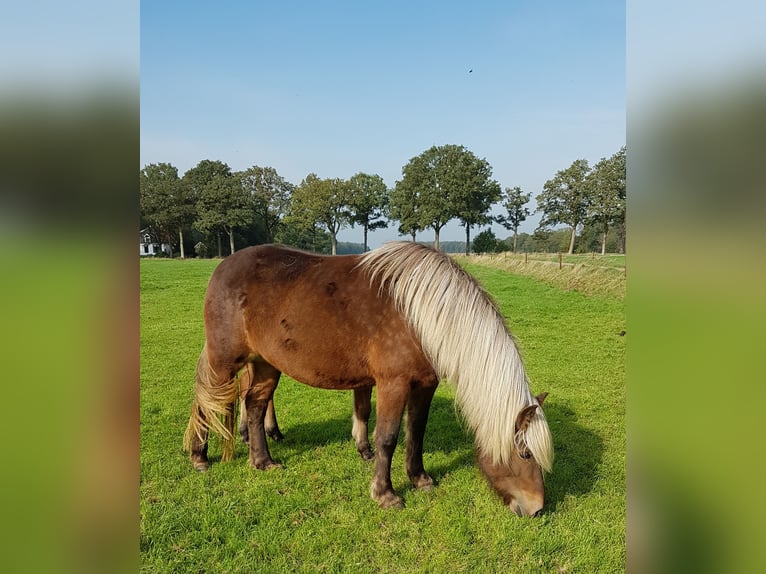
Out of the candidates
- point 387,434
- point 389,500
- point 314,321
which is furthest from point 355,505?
point 314,321

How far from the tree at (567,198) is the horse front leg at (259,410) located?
1722 inches

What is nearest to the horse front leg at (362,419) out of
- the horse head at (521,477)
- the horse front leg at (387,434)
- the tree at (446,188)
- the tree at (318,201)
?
the horse front leg at (387,434)

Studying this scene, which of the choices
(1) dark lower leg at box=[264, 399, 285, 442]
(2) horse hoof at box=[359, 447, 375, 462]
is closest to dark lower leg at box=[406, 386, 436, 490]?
(2) horse hoof at box=[359, 447, 375, 462]

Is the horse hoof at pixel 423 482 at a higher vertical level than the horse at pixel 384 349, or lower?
lower

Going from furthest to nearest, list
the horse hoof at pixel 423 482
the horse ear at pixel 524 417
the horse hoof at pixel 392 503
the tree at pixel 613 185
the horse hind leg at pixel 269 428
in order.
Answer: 1. the horse hind leg at pixel 269 428
2. the horse hoof at pixel 423 482
3. the horse hoof at pixel 392 503
4. the horse ear at pixel 524 417
5. the tree at pixel 613 185

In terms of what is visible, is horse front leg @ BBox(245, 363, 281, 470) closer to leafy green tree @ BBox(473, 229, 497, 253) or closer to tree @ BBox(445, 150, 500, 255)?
leafy green tree @ BBox(473, 229, 497, 253)

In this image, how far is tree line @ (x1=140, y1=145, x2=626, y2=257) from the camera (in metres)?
36.1

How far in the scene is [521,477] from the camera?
328 cm

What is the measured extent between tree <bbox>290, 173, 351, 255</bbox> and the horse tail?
3955cm

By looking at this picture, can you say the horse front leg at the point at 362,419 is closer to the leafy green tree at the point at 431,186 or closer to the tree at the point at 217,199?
the tree at the point at 217,199

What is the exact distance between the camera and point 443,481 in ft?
13.1

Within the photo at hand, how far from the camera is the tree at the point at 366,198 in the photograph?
45.9 m

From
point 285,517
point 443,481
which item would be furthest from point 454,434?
point 285,517
